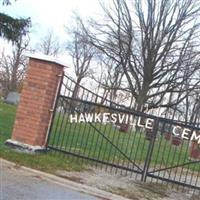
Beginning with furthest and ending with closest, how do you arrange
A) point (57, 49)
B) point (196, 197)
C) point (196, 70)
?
point (57, 49) → point (196, 70) → point (196, 197)

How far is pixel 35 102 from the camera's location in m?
11.4

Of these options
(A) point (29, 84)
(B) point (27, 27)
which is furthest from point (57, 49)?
(A) point (29, 84)

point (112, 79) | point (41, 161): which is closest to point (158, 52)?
point (112, 79)

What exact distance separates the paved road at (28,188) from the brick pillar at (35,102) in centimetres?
183

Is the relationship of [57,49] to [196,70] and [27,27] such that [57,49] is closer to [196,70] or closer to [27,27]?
[196,70]

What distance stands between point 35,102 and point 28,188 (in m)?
3.65

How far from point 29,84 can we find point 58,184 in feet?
10.6

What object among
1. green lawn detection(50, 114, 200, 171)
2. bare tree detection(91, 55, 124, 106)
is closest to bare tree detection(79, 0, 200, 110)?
bare tree detection(91, 55, 124, 106)

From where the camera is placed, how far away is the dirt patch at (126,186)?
373 inches

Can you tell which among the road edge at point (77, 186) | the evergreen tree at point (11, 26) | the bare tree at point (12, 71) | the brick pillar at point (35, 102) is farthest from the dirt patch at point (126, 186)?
the bare tree at point (12, 71)

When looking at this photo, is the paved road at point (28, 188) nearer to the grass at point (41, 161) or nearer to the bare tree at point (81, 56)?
the grass at point (41, 161)

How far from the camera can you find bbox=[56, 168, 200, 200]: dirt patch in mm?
9484

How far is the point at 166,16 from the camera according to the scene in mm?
44469

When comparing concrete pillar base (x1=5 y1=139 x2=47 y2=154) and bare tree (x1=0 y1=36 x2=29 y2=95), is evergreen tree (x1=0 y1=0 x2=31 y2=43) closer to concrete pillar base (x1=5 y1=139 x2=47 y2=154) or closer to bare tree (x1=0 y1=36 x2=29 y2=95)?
concrete pillar base (x1=5 y1=139 x2=47 y2=154)
